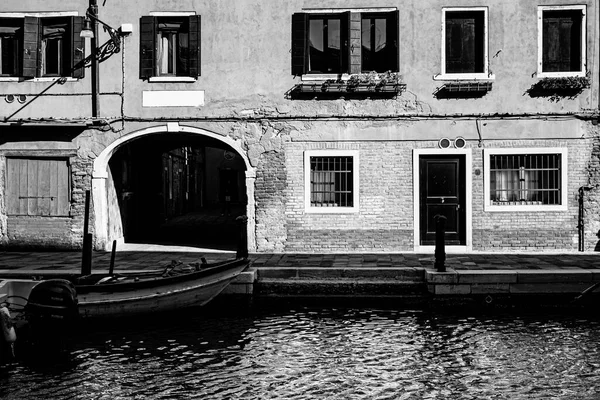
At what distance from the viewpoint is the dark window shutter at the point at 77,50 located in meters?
15.9

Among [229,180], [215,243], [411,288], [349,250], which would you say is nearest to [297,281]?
[411,288]

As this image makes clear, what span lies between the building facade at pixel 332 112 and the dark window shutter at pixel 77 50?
1.1 inches

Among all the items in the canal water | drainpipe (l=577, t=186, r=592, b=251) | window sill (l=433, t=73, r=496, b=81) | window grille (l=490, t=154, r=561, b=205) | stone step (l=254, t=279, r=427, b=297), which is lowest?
the canal water

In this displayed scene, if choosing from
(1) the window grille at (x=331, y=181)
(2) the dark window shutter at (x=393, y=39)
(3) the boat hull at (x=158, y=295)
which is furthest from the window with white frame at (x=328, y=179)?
(3) the boat hull at (x=158, y=295)

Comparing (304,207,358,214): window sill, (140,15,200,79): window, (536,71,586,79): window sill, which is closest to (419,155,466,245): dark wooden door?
(304,207,358,214): window sill

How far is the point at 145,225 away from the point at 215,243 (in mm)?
2518

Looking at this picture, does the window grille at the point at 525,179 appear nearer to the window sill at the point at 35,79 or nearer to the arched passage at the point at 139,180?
the arched passage at the point at 139,180

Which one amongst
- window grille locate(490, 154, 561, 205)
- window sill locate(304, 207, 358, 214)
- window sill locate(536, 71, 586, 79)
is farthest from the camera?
window sill locate(304, 207, 358, 214)

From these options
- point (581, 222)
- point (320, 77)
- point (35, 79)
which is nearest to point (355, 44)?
point (320, 77)

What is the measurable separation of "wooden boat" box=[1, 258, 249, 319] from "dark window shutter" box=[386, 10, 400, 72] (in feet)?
19.9

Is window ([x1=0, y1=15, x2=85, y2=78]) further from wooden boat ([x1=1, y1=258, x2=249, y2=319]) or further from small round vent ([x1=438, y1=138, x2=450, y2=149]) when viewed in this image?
small round vent ([x1=438, y1=138, x2=450, y2=149])

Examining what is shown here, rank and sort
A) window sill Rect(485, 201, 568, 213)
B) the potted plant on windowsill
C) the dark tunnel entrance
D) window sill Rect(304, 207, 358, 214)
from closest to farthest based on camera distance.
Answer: the potted plant on windowsill
window sill Rect(485, 201, 568, 213)
window sill Rect(304, 207, 358, 214)
the dark tunnel entrance

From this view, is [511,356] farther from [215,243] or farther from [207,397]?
[215,243]

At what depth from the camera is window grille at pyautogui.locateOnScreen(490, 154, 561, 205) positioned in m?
15.3
